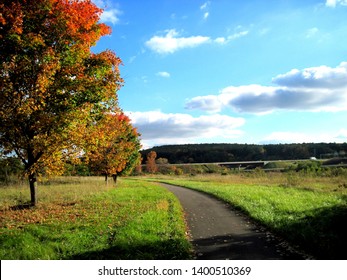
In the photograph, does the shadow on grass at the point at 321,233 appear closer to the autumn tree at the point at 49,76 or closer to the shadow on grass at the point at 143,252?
the shadow on grass at the point at 143,252

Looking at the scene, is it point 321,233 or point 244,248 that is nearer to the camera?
point 244,248

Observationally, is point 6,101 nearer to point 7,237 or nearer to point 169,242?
point 7,237

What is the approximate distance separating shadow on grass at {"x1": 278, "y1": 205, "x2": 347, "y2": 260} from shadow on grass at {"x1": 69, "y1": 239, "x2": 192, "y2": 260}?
132 inches

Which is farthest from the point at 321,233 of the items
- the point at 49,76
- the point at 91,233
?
the point at 49,76

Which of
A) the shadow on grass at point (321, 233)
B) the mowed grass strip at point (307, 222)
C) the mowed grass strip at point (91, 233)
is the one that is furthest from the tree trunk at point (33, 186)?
the shadow on grass at point (321, 233)

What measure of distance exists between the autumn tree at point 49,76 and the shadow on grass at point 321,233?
33.0 feet

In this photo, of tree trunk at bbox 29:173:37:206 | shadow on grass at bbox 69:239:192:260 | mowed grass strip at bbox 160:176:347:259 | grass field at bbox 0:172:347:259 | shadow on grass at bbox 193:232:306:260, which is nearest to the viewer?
shadow on grass at bbox 193:232:306:260

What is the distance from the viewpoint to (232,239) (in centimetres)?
997

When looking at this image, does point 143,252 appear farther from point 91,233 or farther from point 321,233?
Result: point 321,233

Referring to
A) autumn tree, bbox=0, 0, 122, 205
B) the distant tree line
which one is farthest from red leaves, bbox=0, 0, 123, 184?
the distant tree line

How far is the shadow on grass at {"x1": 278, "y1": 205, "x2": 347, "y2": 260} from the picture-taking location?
8.19 meters

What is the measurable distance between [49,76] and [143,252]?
8479 millimetres

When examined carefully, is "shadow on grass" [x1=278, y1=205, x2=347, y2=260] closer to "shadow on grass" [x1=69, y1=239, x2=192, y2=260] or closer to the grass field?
the grass field

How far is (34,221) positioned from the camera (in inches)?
506
